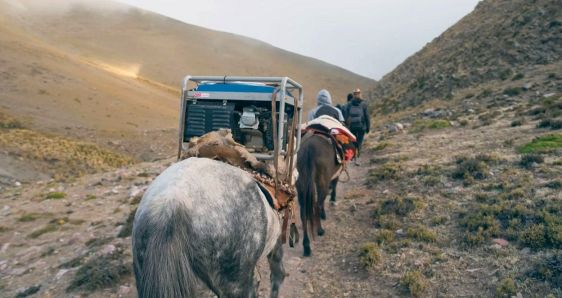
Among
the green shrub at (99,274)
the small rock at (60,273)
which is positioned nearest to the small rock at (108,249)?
the green shrub at (99,274)

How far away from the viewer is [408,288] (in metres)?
5.99

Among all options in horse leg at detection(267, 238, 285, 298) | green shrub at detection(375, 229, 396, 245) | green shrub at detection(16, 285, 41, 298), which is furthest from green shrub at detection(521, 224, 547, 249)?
green shrub at detection(16, 285, 41, 298)

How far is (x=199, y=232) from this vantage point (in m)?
3.23

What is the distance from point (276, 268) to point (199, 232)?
9.59ft

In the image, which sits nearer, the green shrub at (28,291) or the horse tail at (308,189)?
the green shrub at (28,291)

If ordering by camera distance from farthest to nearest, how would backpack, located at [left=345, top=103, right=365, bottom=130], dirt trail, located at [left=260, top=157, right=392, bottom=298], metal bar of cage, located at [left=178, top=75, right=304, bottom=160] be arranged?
backpack, located at [left=345, top=103, right=365, bottom=130]
dirt trail, located at [left=260, top=157, right=392, bottom=298]
metal bar of cage, located at [left=178, top=75, right=304, bottom=160]

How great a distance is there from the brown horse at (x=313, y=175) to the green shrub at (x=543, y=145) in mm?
5532

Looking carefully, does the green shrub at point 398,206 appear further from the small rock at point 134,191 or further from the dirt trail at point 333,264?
the small rock at point 134,191

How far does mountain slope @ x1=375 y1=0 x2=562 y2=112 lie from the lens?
2336 centimetres

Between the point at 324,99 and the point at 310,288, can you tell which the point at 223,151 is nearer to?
the point at 310,288

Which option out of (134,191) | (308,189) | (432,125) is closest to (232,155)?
(308,189)

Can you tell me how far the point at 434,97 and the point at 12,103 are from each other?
122 feet

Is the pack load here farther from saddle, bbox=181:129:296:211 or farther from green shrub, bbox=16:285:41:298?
green shrub, bbox=16:285:41:298

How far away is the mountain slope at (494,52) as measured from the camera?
76.6 feet
